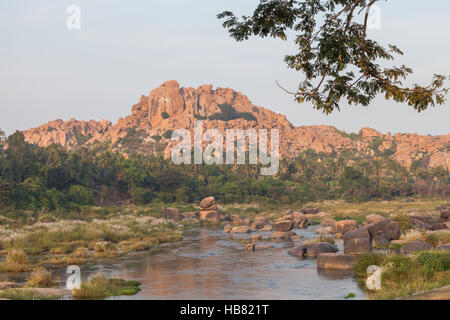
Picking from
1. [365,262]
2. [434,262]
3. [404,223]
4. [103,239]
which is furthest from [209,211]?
[434,262]

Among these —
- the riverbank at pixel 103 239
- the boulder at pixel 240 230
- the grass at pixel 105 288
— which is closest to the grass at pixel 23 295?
the grass at pixel 105 288

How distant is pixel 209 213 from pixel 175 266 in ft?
137

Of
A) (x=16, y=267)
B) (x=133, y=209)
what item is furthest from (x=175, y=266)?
(x=133, y=209)

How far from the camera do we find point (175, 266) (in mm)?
30484

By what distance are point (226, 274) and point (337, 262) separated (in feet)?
21.3

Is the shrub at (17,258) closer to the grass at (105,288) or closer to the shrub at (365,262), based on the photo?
the grass at (105,288)

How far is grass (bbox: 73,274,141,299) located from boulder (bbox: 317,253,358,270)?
36.2 feet

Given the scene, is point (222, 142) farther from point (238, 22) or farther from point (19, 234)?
point (238, 22)

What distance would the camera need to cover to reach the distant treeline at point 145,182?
223ft

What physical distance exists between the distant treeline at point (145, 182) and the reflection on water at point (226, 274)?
31639 mm

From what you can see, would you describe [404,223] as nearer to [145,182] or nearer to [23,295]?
[23,295]

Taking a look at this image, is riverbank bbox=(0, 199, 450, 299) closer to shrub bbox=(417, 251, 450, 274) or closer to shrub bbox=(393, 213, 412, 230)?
shrub bbox=(393, 213, 412, 230)

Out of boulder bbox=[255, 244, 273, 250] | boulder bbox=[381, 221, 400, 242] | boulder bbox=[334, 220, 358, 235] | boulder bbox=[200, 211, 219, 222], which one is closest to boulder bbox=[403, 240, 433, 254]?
boulder bbox=[381, 221, 400, 242]
